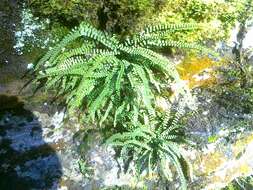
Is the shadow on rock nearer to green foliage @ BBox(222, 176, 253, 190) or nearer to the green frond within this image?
the green frond

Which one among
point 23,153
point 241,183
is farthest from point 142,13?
point 241,183

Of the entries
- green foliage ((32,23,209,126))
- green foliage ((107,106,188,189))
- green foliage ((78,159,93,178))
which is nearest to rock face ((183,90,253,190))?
green foliage ((107,106,188,189))

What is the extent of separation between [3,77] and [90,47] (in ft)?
3.26

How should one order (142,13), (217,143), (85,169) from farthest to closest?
1. (142,13)
2. (217,143)
3. (85,169)

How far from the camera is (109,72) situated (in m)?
3.94

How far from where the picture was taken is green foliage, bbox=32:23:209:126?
381cm

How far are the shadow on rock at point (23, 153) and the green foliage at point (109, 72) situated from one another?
39cm

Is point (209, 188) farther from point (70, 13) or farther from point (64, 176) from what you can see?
point (70, 13)

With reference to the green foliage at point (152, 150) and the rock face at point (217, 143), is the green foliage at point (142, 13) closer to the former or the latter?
the rock face at point (217, 143)

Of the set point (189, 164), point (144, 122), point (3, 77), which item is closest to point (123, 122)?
point (144, 122)

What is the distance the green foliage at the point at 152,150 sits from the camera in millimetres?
3785

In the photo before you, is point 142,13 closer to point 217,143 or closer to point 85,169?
point 217,143

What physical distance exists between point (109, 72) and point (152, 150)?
861 millimetres

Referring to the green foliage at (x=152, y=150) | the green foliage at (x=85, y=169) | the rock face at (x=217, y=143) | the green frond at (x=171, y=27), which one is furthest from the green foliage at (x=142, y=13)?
the green foliage at (x=85, y=169)
